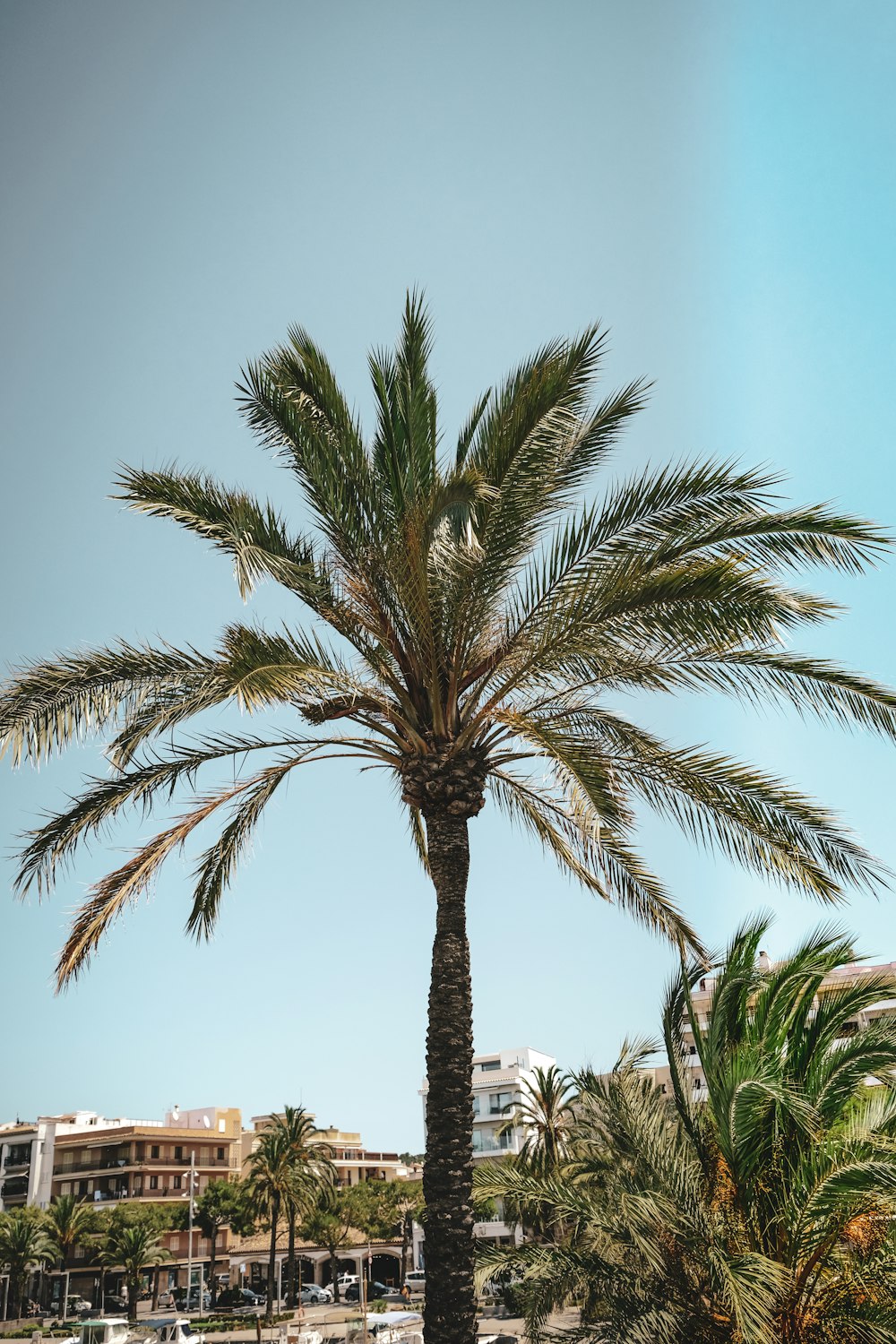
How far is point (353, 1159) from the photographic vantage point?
85.6 metres

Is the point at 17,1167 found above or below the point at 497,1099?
below

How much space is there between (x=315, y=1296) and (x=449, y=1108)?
6329cm

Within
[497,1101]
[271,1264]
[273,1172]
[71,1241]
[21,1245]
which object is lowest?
[71,1241]

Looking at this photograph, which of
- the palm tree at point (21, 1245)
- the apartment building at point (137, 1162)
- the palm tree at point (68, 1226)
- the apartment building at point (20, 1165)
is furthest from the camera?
the apartment building at point (20, 1165)

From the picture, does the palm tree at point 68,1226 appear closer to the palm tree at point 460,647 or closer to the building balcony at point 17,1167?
the building balcony at point 17,1167

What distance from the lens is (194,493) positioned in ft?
33.6

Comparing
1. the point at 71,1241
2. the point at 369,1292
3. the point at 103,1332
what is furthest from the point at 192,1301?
the point at 103,1332

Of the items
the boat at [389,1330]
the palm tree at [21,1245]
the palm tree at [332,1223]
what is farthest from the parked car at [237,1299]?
the boat at [389,1330]

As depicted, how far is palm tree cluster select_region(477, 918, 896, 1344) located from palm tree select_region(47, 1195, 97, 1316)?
186ft

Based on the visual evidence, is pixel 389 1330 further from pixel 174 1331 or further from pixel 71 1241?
pixel 71 1241

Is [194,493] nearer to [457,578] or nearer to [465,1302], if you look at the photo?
[457,578]

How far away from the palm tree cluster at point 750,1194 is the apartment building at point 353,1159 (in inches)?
3045

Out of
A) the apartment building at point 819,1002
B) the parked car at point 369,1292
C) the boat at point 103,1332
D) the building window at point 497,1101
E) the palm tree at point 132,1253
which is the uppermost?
the apartment building at point 819,1002

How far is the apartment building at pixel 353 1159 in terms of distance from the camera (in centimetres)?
8200
